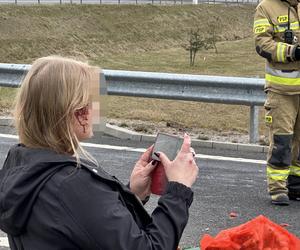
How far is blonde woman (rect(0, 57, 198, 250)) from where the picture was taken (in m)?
1.75

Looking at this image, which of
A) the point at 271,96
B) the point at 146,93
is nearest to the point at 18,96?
the point at 271,96

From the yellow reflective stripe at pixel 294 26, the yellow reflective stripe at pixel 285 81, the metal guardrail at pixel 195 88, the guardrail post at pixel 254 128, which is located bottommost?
the guardrail post at pixel 254 128

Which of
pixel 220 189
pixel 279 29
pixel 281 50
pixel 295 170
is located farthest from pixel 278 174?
pixel 279 29

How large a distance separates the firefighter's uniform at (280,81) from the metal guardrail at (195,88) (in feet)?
7.37

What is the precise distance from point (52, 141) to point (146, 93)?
641 cm

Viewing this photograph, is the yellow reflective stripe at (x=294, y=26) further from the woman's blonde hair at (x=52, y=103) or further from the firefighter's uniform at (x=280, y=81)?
the woman's blonde hair at (x=52, y=103)

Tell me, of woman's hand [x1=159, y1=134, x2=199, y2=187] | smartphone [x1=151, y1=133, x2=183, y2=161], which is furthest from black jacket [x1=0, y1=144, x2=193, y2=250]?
smartphone [x1=151, y1=133, x2=183, y2=161]

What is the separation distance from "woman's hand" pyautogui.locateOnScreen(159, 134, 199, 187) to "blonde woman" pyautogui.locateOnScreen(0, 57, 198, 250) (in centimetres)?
18

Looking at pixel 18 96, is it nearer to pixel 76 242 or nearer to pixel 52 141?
pixel 52 141

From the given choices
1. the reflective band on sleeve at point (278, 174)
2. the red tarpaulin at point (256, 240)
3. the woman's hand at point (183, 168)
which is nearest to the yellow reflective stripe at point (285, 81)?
the reflective band on sleeve at point (278, 174)

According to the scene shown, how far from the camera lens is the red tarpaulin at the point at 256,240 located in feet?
8.64

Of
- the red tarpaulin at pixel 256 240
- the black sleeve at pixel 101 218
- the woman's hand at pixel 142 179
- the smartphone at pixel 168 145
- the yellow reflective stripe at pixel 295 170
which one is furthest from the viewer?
the yellow reflective stripe at pixel 295 170

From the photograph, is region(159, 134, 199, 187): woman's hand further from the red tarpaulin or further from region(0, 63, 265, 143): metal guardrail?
region(0, 63, 265, 143): metal guardrail

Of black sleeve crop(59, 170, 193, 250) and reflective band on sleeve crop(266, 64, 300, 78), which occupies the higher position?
reflective band on sleeve crop(266, 64, 300, 78)
